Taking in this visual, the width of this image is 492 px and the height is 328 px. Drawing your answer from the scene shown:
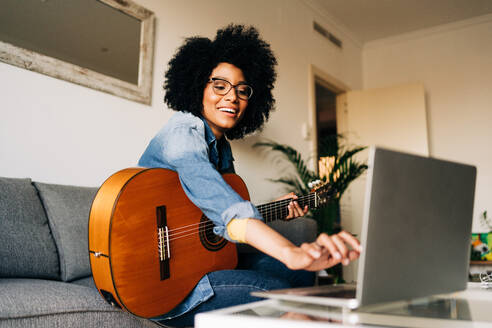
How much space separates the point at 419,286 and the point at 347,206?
13.1ft

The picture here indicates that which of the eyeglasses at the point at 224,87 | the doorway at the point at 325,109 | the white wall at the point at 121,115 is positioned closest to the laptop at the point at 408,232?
the eyeglasses at the point at 224,87

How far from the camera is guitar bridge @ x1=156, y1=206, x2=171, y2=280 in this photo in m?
1.15

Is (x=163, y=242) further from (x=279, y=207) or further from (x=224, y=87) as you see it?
(x=224, y=87)

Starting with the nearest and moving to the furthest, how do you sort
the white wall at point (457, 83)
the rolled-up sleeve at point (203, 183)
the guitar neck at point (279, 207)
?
the rolled-up sleeve at point (203, 183), the guitar neck at point (279, 207), the white wall at point (457, 83)

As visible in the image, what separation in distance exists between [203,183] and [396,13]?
4.39 meters

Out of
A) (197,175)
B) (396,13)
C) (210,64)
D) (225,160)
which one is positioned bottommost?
(197,175)

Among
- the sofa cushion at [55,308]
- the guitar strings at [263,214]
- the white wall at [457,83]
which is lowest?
the sofa cushion at [55,308]

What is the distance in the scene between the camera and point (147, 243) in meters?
1.13

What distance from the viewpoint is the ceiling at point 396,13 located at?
14.2 ft

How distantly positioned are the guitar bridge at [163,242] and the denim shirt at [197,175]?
0.12 meters

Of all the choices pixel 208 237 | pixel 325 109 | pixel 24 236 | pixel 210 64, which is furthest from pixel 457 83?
pixel 24 236

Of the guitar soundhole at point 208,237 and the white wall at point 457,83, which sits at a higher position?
the white wall at point 457,83

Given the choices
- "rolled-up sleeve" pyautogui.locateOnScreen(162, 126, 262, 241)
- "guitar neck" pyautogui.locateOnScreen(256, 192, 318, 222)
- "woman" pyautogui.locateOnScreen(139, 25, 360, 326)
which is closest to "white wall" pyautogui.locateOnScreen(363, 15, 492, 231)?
"guitar neck" pyautogui.locateOnScreen(256, 192, 318, 222)

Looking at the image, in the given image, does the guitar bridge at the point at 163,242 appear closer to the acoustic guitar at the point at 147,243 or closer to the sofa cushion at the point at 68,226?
the acoustic guitar at the point at 147,243
